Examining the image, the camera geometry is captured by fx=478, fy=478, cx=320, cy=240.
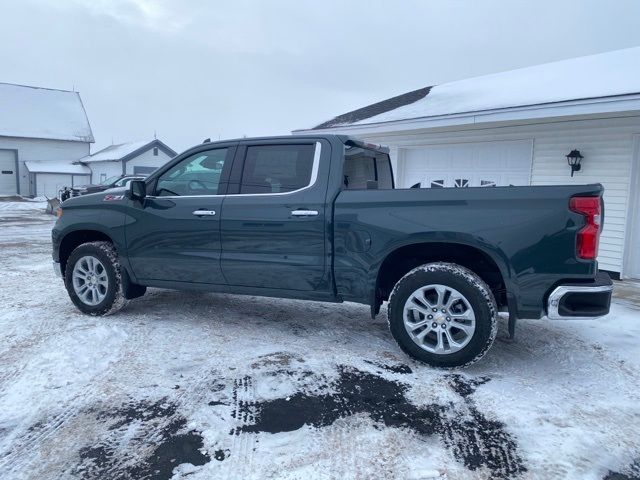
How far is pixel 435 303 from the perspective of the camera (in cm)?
385

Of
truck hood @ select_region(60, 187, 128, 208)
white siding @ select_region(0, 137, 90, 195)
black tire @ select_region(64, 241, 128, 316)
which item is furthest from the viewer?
white siding @ select_region(0, 137, 90, 195)

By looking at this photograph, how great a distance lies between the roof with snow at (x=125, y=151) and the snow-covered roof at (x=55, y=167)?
31.8 inches

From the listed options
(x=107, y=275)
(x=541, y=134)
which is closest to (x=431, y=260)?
(x=107, y=275)

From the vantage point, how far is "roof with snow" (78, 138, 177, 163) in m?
36.1

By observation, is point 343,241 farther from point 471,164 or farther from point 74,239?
point 471,164

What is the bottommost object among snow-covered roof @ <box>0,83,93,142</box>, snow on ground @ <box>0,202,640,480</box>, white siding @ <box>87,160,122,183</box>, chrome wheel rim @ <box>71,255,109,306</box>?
snow on ground @ <box>0,202,640,480</box>

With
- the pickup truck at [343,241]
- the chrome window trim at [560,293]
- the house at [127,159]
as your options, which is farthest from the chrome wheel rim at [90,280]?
the house at [127,159]

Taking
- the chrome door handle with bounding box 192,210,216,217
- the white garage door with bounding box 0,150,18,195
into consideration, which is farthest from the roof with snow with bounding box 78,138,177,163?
the chrome door handle with bounding box 192,210,216,217

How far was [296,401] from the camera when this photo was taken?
3344mm

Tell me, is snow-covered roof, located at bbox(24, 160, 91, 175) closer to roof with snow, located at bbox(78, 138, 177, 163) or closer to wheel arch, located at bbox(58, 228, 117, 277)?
roof with snow, located at bbox(78, 138, 177, 163)

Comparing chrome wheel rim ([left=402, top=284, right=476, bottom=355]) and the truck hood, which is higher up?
the truck hood

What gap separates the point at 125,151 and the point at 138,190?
35.5 meters

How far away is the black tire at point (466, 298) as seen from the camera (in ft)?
12.0

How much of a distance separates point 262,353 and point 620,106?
625cm
